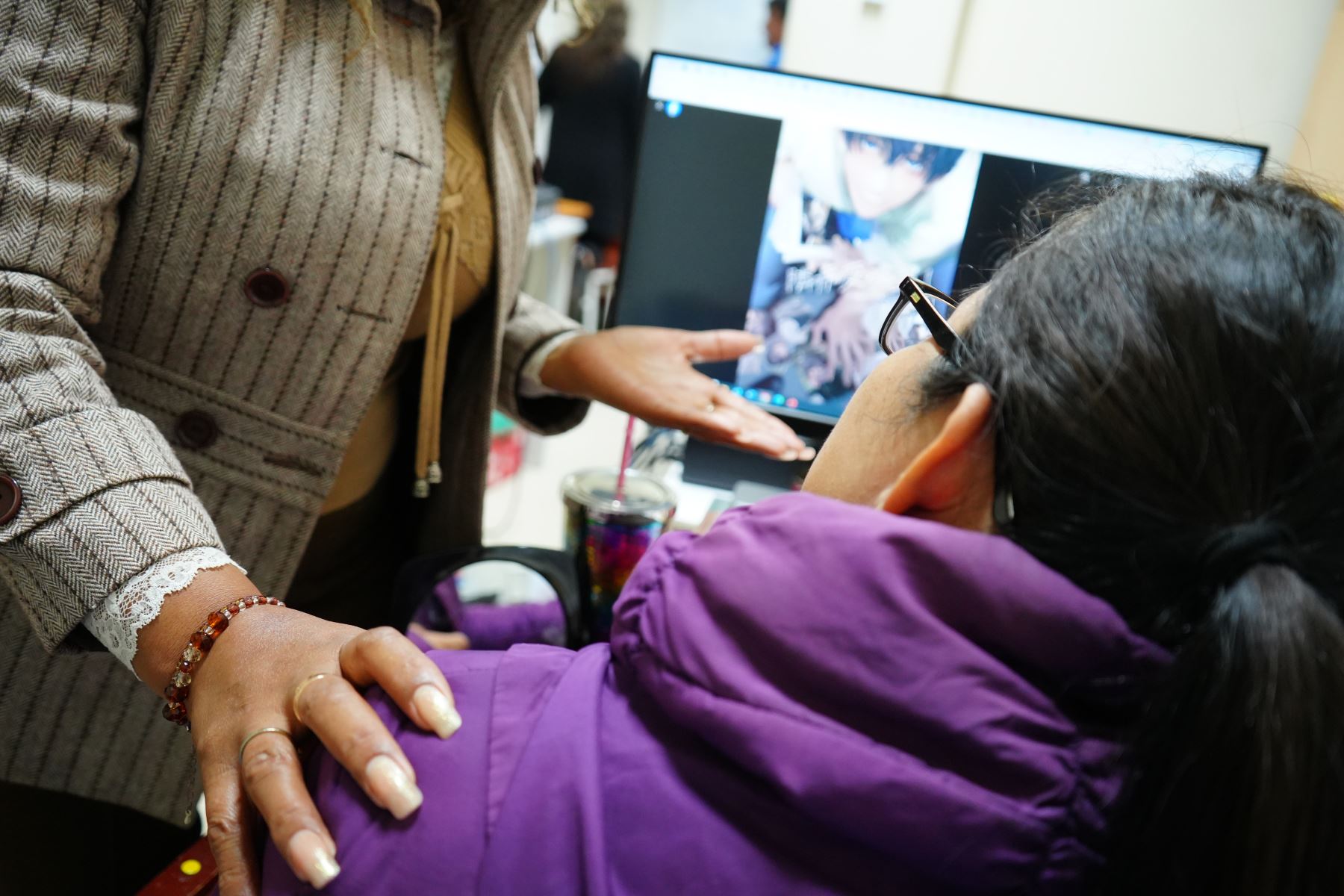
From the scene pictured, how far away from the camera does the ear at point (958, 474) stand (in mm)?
454

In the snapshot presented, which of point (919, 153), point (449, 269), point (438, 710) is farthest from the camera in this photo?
point (919, 153)

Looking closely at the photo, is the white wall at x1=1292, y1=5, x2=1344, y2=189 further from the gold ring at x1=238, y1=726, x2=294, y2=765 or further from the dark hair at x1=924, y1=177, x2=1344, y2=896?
the gold ring at x1=238, y1=726, x2=294, y2=765

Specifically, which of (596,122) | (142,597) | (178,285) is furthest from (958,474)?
(596,122)

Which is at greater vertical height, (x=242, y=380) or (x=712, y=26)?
(x=712, y=26)

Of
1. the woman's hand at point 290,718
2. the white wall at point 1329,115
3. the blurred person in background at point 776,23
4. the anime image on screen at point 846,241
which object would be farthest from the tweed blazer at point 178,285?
the blurred person in background at point 776,23

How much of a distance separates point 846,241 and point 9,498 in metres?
0.88

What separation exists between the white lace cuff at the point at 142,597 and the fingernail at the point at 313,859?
0.22 metres

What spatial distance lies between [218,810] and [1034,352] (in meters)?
0.49

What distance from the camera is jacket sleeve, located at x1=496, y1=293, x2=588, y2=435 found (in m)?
1.06

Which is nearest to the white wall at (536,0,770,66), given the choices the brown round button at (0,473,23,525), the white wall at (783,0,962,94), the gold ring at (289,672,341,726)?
the white wall at (783,0,962,94)

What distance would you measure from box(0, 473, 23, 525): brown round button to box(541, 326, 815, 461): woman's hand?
537mm

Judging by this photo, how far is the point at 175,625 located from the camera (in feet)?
1.88

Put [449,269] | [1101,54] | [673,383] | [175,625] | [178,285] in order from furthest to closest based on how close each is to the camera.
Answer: [1101,54] < [673,383] < [449,269] < [178,285] < [175,625]

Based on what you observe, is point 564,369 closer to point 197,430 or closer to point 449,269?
point 449,269
